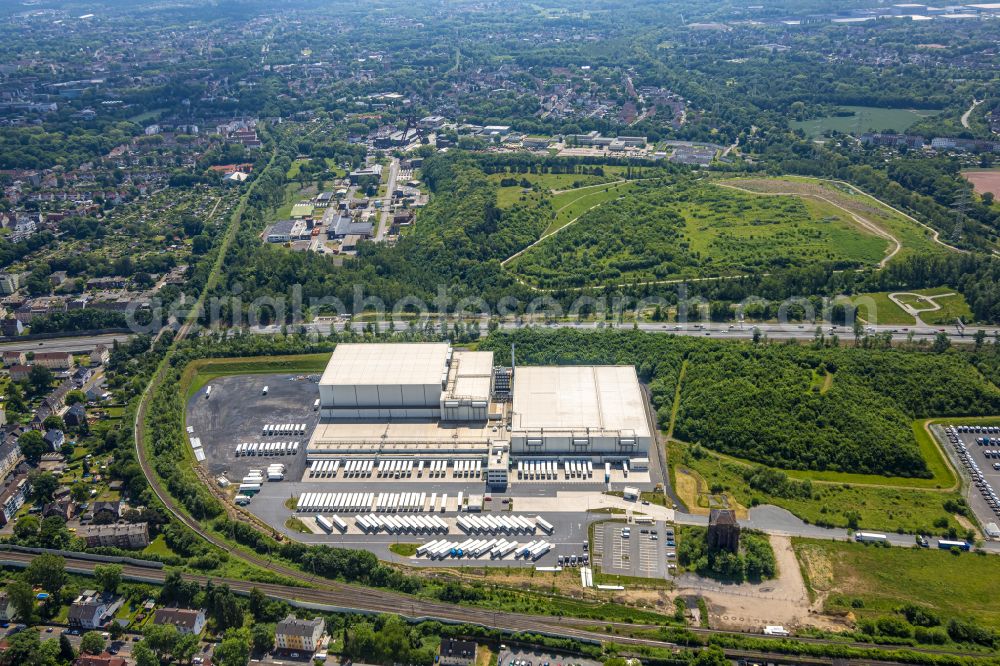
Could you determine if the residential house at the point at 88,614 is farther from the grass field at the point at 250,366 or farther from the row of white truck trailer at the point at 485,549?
the grass field at the point at 250,366

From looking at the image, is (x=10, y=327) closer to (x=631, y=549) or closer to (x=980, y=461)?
(x=631, y=549)

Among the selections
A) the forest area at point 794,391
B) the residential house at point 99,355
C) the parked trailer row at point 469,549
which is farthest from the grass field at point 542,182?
the parked trailer row at point 469,549

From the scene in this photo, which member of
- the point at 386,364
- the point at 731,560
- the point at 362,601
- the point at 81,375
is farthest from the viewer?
the point at 81,375

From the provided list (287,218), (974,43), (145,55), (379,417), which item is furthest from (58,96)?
(974,43)

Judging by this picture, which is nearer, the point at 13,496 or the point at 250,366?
the point at 13,496

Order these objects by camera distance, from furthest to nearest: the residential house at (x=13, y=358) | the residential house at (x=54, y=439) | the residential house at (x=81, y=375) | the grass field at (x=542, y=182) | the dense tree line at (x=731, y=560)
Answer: the grass field at (x=542, y=182), the residential house at (x=13, y=358), the residential house at (x=81, y=375), the residential house at (x=54, y=439), the dense tree line at (x=731, y=560)

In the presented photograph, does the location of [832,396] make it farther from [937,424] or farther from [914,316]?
[914,316]

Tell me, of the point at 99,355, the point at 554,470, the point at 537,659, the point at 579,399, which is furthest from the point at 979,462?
the point at 99,355
